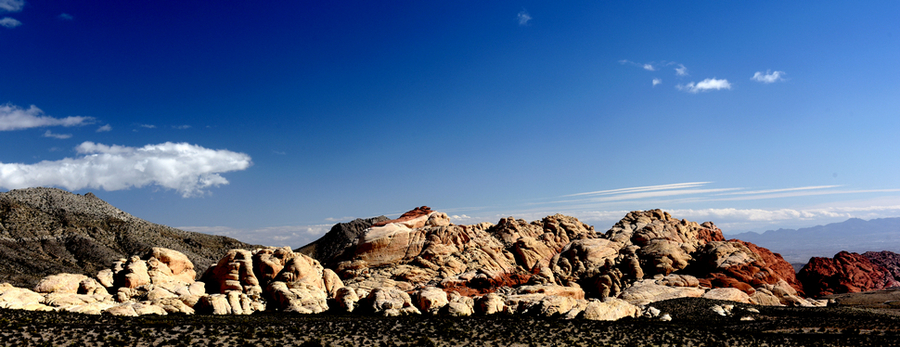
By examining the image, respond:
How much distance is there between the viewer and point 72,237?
105 metres

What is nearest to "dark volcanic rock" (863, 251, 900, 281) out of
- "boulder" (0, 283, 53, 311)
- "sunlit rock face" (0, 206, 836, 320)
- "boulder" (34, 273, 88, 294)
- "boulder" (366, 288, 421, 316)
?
"sunlit rock face" (0, 206, 836, 320)

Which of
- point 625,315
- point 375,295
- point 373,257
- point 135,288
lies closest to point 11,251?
point 135,288

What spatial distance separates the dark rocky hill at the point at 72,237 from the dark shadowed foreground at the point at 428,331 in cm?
5594

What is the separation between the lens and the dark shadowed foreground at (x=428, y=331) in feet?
112

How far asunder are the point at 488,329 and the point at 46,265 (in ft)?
305

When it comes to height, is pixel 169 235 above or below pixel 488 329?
above

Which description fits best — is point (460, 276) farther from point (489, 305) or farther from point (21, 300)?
point (21, 300)

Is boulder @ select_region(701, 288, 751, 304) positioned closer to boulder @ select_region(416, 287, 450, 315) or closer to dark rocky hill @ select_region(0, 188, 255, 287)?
boulder @ select_region(416, 287, 450, 315)

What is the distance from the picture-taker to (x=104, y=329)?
35.1 metres

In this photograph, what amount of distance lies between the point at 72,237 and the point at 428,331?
346 ft

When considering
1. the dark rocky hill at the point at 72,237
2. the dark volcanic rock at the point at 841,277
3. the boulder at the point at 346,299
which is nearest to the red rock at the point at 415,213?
the boulder at the point at 346,299

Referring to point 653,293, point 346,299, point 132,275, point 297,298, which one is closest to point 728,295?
point 653,293

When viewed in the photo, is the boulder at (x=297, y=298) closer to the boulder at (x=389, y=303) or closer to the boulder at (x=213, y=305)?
the boulder at (x=213, y=305)

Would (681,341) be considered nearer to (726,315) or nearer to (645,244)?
(726,315)
